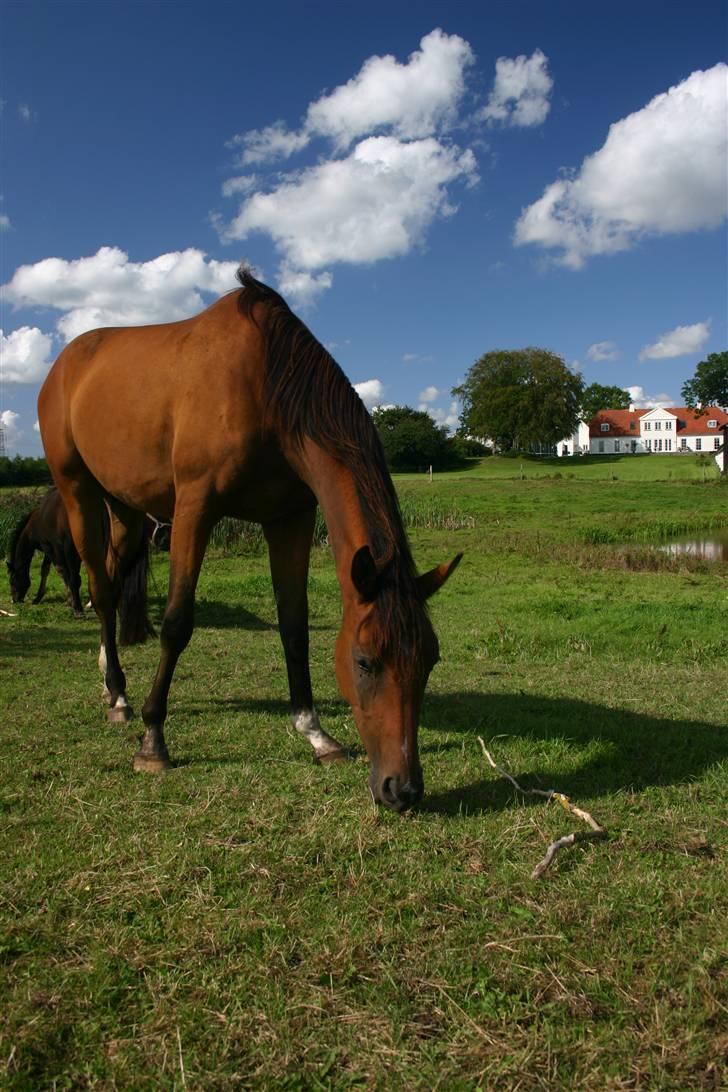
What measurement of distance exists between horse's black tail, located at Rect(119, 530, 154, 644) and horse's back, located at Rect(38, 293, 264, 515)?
1.69 m

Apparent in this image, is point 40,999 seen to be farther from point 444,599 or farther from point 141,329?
point 444,599

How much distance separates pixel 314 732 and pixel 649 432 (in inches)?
4446

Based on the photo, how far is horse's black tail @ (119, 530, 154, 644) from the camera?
25.2 ft

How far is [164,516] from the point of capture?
5.42m

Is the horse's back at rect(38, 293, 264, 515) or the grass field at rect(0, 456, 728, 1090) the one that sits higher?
the horse's back at rect(38, 293, 264, 515)

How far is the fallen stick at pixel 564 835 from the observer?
9.86ft

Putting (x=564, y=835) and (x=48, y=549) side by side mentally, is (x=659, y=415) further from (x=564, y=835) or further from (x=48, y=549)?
(x=564, y=835)

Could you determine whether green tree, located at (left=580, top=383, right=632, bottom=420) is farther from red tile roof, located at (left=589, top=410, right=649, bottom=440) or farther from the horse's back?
the horse's back

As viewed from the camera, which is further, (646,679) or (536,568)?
(536,568)

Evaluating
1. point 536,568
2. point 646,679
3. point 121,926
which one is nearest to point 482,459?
point 536,568

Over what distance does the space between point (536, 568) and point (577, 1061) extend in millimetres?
18447

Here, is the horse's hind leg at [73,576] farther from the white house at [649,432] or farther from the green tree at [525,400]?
the white house at [649,432]

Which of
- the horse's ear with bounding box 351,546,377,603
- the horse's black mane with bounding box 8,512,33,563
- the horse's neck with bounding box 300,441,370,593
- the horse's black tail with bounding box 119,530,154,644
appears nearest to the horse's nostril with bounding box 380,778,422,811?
the horse's ear with bounding box 351,546,377,603

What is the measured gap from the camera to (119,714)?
553cm
